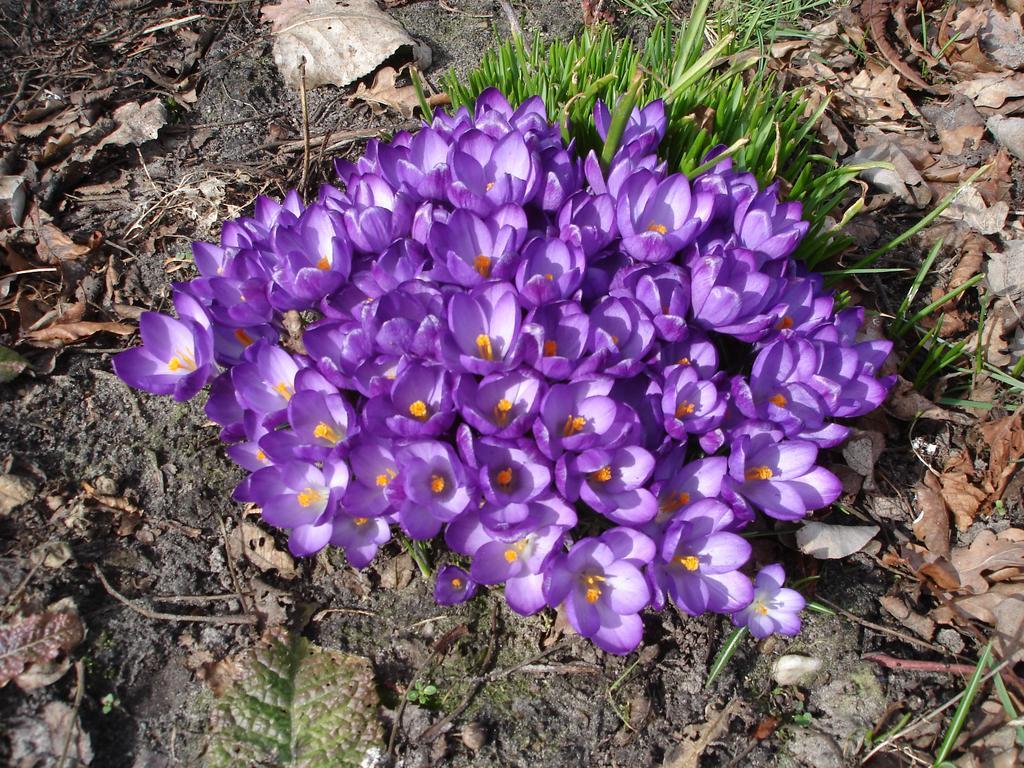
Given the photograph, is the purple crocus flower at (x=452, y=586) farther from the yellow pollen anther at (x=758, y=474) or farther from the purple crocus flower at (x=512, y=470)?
the yellow pollen anther at (x=758, y=474)

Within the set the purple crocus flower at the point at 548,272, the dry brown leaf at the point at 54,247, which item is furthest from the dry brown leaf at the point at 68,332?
the purple crocus flower at the point at 548,272

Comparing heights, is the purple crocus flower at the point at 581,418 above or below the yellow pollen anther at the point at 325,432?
above

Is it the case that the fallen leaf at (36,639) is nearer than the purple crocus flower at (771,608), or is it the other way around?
the fallen leaf at (36,639)

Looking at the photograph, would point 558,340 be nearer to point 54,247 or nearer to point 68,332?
point 68,332

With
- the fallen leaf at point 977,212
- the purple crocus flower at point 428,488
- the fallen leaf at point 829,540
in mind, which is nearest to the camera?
the purple crocus flower at point 428,488

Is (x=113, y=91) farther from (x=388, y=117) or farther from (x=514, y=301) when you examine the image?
(x=514, y=301)

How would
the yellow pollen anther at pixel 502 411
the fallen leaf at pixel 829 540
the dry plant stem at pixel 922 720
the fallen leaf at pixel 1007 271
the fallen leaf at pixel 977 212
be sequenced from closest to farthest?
the yellow pollen anther at pixel 502 411 < the dry plant stem at pixel 922 720 < the fallen leaf at pixel 829 540 < the fallen leaf at pixel 1007 271 < the fallen leaf at pixel 977 212
